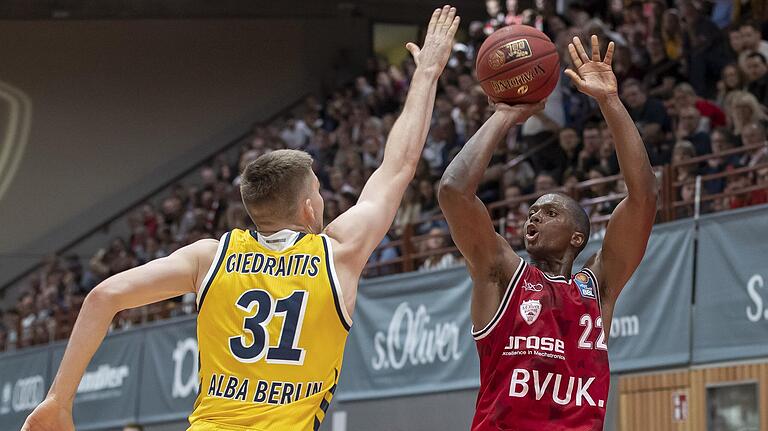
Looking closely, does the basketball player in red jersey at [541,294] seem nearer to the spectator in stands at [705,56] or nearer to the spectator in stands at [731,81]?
the spectator in stands at [731,81]

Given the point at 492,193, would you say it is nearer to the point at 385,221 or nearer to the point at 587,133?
the point at 587,133

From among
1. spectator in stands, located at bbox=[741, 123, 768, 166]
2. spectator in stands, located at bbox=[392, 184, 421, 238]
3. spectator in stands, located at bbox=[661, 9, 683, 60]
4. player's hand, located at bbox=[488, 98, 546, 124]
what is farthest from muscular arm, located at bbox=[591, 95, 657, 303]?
spectator in stands, located at bbox=[392, 184, 421, 238]

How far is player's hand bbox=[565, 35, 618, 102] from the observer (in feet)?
15.3

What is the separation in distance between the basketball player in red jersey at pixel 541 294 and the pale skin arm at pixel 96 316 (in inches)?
47.9

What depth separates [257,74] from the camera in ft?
75.2

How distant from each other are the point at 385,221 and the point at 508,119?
104 cm

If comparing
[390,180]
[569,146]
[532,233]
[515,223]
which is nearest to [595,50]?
[532,233]

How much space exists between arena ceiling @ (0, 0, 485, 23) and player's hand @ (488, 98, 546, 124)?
56.0ft

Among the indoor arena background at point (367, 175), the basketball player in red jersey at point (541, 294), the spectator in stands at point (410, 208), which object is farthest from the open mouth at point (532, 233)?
the spectator in stands at point (410, 208)

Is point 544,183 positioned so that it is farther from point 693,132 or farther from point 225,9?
point 225,9

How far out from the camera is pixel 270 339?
11.8ft

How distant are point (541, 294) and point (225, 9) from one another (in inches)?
713

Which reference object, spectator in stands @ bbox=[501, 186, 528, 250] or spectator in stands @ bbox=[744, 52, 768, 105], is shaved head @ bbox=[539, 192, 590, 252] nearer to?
spectator in stands @ bbox=[501, 186, 528, 250]

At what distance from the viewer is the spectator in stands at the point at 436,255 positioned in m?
11.5
